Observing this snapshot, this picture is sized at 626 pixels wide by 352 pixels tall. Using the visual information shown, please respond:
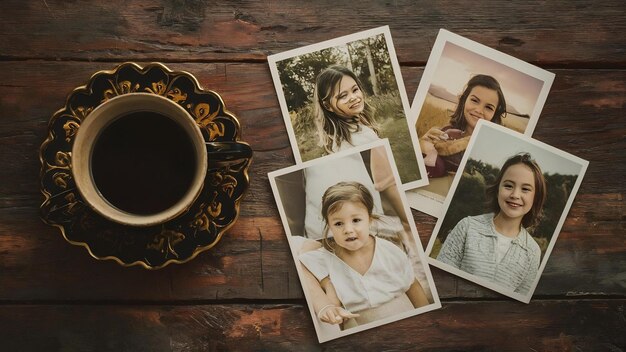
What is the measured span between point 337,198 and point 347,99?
0.15 m

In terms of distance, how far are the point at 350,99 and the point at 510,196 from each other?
286mm

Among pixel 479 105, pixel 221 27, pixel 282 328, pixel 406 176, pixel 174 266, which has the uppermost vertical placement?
pixel 221 27

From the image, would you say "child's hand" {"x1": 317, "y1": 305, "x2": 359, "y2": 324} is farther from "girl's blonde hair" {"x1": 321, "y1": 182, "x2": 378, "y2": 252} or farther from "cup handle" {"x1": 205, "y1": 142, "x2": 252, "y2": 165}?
"cup handle" {"x1": 205, "y1": 142, "x2": 252, "y2": 165}

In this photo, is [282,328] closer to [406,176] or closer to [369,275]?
[369,275]

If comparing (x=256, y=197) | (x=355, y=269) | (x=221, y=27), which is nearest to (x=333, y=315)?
(x=355, y=269)

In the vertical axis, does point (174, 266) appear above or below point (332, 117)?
below

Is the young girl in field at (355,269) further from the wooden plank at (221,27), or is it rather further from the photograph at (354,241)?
the wooden plank at (221,27)

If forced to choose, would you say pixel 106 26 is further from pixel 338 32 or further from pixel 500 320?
pixel 500 320

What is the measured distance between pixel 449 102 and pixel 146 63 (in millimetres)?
460

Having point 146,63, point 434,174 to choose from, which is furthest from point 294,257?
point 146,63

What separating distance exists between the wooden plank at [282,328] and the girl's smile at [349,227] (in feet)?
0.39

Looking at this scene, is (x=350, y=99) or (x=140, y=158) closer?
(x=140, y=158)

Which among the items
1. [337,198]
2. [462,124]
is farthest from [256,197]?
[462,124]

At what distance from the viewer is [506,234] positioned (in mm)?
903
